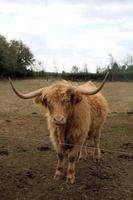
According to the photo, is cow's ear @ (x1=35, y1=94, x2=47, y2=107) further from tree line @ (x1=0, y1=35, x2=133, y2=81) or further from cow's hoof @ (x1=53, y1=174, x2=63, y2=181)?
tree line @ (x1=0, y1=35, x2=133, y2=81)

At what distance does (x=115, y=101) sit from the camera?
24.2 metres

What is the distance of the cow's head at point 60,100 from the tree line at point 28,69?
1012 inches

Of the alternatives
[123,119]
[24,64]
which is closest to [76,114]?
[123,119]

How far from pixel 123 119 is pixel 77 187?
9025mm

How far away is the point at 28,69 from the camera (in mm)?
36219

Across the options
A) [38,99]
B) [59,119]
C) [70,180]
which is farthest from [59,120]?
[70,180]

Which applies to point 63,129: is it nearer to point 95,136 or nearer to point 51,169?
point 51,169

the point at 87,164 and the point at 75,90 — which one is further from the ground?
the point at 75,90

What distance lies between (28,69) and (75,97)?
2809cm

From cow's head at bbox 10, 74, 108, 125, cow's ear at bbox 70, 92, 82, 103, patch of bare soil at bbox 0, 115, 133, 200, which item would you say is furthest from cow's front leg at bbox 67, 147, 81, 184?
cow's ear at bbox 70, 92, 82, 103

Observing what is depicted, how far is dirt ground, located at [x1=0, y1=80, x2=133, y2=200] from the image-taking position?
7.92 metres

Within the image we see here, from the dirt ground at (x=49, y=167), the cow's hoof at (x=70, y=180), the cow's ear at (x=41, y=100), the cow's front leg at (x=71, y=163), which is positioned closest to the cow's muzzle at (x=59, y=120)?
the cow's ear at (x=41, y=100)

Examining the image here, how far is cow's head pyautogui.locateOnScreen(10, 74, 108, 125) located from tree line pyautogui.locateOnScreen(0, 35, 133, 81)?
2571 cm

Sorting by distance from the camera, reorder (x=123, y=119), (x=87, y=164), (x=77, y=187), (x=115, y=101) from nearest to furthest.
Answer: (x=77, y=187) → (x=87, y=164) → (x=123, y=119) → (x=115, y=101)
